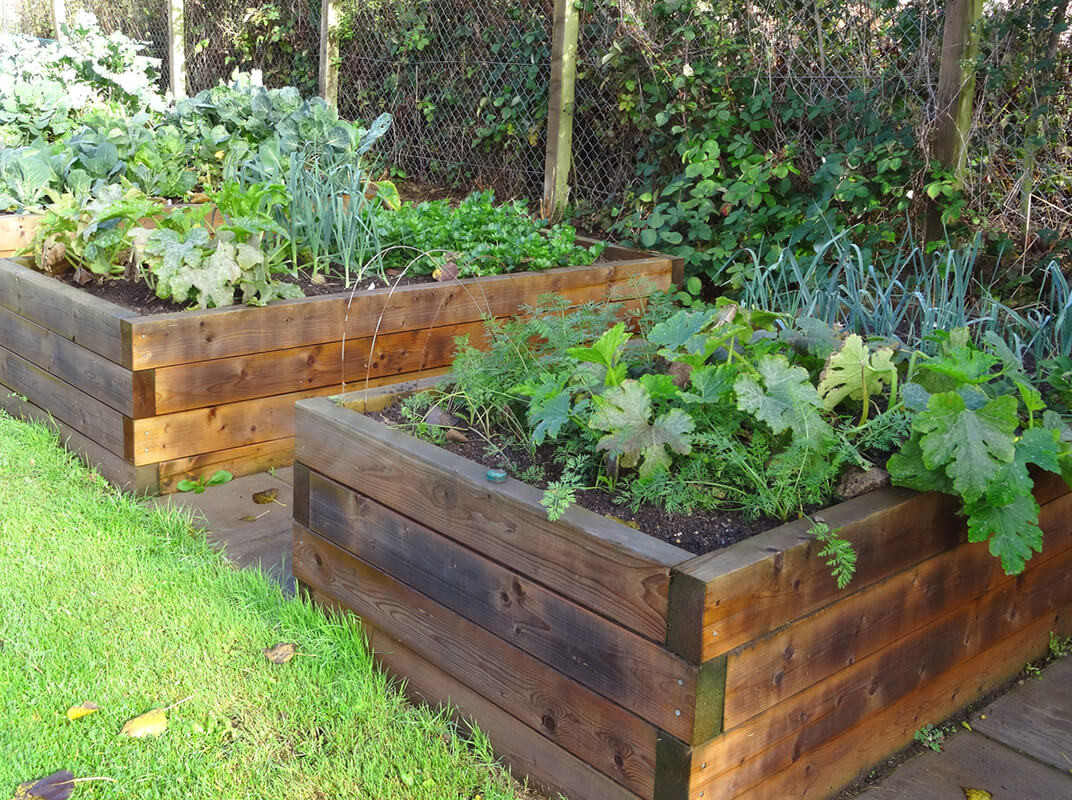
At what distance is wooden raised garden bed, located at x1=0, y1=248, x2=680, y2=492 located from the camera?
3271mm

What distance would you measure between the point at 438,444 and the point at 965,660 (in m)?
1.30

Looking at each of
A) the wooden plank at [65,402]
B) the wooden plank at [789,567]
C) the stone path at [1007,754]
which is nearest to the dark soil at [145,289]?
the wooden plank at [65,402]

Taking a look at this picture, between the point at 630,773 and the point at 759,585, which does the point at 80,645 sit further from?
the point at 759,585

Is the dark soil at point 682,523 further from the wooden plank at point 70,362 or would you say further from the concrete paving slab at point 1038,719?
the wooden plank at point 70,362

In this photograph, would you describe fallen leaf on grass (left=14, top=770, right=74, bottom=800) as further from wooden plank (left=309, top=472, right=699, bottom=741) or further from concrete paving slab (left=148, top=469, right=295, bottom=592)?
concrete paving slab (left=148, top=469, right=295, bottom=592)

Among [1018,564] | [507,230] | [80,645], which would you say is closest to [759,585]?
[1018,564]

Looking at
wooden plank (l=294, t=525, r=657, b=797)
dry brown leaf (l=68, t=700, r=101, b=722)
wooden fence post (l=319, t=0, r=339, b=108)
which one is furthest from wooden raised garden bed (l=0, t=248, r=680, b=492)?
wooden fence post (l=319, t=0, r=339, b=108)

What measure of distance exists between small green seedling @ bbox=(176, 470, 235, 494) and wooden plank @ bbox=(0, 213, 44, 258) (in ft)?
6.05

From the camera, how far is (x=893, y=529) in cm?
198

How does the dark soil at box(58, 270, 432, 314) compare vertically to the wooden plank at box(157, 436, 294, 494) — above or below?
above

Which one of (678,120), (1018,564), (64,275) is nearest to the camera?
(1018,564)

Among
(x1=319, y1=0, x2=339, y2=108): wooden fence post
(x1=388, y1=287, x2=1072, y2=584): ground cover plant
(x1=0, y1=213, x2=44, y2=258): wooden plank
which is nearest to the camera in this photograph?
(x1=388, y1=287, x2=1072, y2=584): ground cover plant

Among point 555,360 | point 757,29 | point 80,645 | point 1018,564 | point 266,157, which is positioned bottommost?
point 80,645

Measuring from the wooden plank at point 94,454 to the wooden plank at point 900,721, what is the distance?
2240 millimetres
